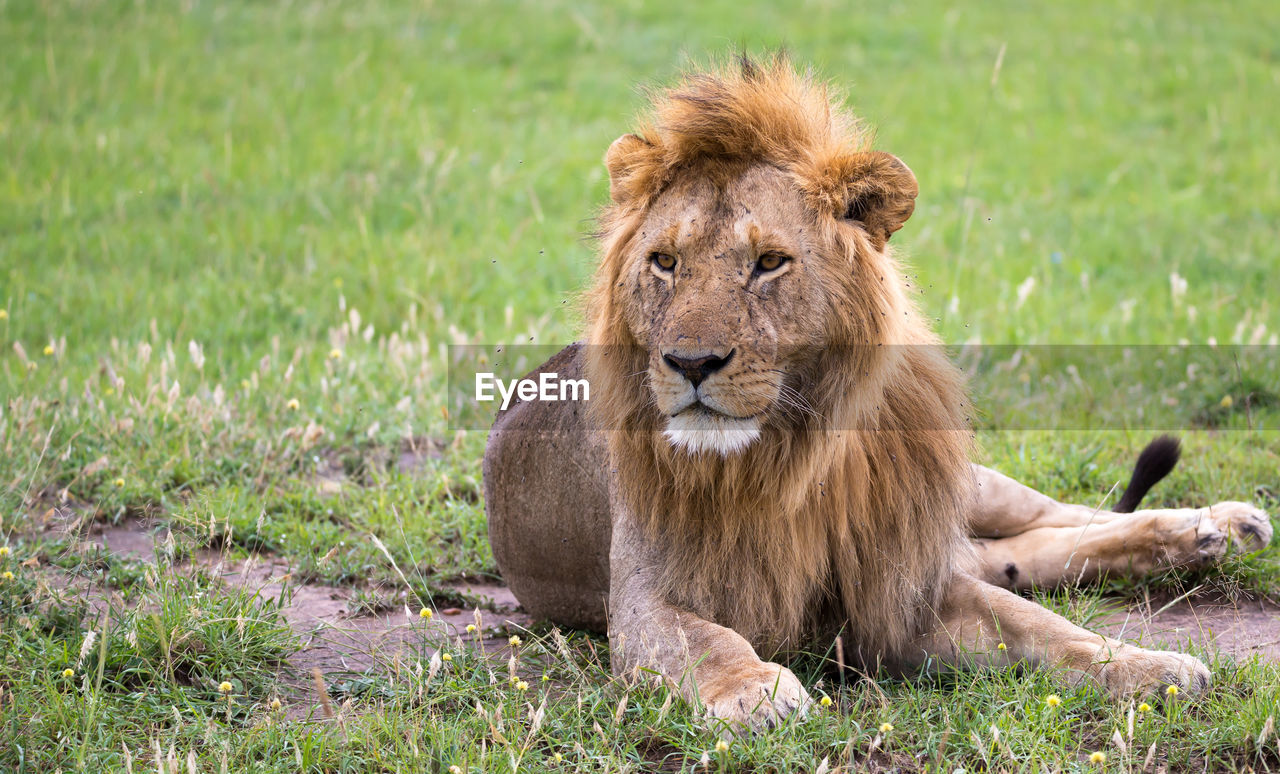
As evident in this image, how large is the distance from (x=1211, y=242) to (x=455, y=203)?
523cm

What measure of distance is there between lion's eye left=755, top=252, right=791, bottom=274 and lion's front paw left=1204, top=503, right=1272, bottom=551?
1.86m

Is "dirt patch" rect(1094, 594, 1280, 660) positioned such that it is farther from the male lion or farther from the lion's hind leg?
the male lion

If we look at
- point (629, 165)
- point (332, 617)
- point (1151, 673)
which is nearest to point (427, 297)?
point (332, 617)

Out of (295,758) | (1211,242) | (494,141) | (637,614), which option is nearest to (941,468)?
(637,614)

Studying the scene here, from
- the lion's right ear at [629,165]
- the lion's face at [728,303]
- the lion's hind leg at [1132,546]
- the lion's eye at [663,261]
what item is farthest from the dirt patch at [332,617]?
the lion's hind leg at [1132,546]

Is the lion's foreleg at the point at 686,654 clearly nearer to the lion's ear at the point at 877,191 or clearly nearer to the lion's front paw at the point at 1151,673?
the lion's front paw at the point at 1151,673

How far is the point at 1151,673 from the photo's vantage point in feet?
10.6

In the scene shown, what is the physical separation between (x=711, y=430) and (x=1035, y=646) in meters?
1.08

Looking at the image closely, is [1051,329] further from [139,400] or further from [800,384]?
[139,400]

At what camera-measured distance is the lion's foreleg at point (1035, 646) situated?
3217 millimetres

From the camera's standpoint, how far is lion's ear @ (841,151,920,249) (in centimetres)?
324

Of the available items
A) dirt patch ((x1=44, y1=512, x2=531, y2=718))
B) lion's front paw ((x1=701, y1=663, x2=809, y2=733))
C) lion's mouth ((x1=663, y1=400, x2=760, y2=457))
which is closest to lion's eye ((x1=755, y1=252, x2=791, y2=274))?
lion's mouth ((x1=663, y1=400, x2=760, y2=457))

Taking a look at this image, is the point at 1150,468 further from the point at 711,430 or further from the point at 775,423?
the point at 711,430

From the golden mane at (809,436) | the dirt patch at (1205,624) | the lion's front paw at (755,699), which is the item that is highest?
the golden mane at (809,436)
